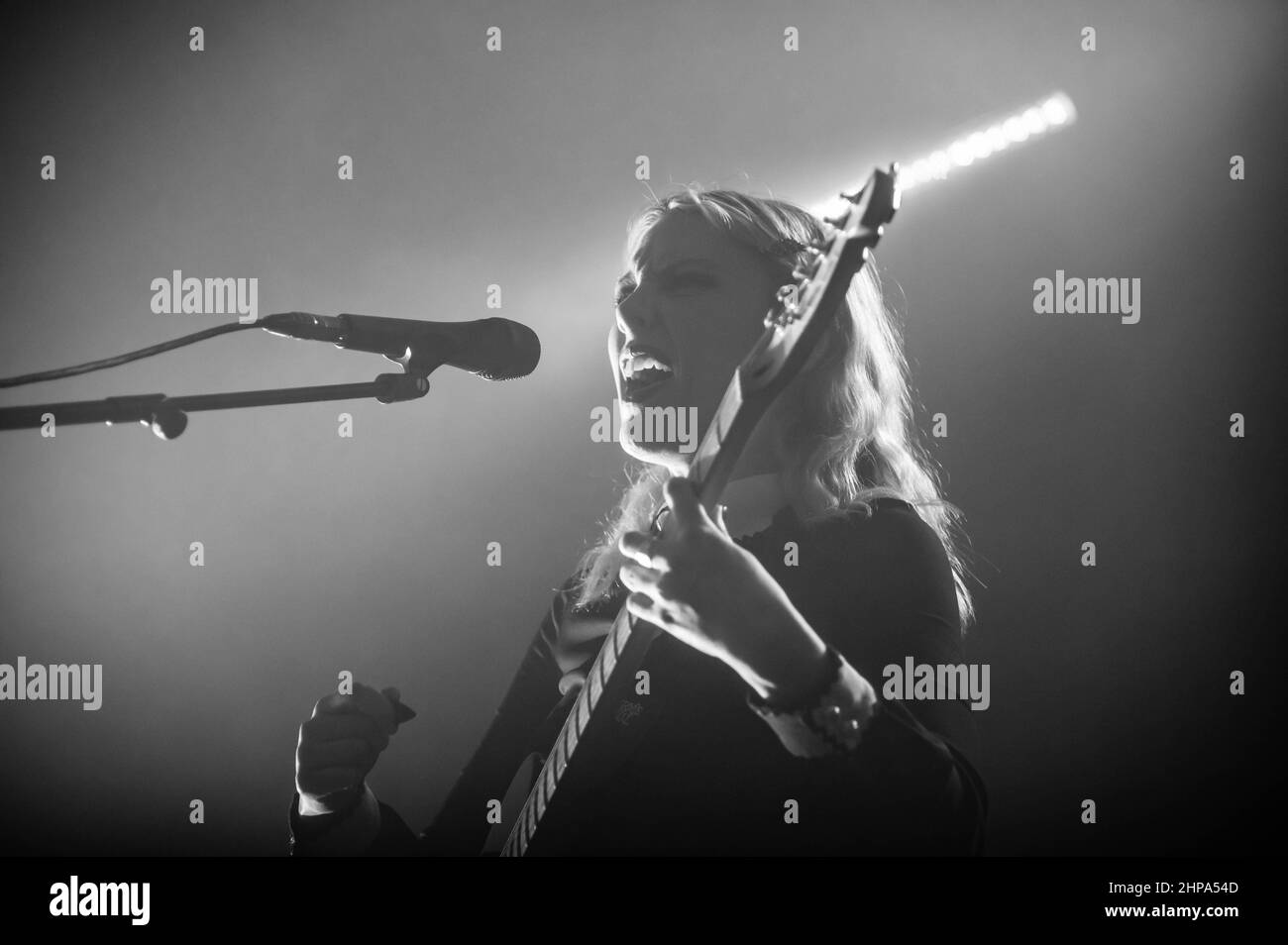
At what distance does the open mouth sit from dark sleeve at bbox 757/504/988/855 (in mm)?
367

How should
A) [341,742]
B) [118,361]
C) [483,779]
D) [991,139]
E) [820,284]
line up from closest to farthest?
1. [820,284]
2. [118,361]
3. [341,742]
4. [483,779]
5. [991,139]

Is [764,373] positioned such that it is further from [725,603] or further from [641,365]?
[641,365]

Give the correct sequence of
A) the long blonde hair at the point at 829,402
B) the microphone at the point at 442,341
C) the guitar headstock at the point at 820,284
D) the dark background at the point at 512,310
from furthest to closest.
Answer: the dark background at the point at 512,310, the long blonde hair at the point at 829,402, the microphone at the point at 442,341, the guitar headstock at the point at 820,284

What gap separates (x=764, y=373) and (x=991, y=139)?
123 centimetres

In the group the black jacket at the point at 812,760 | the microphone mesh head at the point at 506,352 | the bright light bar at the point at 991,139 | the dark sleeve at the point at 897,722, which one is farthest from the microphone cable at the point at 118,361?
the bright light bar at the point at 991,139

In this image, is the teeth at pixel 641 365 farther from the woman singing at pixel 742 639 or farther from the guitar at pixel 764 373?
the guitar at pixel 764 373

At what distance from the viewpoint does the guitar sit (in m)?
0.91

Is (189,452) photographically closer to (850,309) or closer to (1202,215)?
(850,309)

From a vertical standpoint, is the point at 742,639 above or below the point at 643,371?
below

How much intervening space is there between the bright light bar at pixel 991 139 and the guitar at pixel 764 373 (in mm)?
1014

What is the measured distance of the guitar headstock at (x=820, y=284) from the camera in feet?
2.91

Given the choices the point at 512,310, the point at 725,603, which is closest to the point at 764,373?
the point at 725,603

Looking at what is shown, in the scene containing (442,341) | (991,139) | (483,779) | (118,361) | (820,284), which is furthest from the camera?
(991,139)

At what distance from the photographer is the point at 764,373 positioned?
1006 mm
